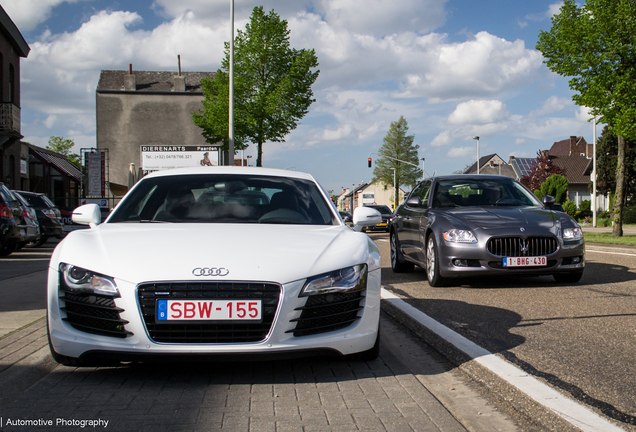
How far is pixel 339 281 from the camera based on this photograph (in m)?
3.65

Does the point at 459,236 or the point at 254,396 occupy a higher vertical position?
the point at 459,236

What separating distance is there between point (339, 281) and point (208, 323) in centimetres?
80

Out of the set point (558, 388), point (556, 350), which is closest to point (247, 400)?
point (558, 388)

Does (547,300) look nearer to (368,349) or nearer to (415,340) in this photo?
(415,340)

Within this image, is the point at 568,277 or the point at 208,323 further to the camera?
the point at 568,277

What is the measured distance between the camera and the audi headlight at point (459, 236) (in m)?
7.63

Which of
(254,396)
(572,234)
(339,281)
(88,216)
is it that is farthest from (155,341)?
(572,234)

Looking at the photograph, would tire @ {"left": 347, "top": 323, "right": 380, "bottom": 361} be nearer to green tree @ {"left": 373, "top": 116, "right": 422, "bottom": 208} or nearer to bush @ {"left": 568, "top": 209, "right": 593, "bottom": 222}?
bush @ {"left": 568, "top": 209, "right": 593, "bottom": 222}

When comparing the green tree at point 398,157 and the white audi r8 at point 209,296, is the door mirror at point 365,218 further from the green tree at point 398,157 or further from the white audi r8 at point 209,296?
the green tree at point 398,157

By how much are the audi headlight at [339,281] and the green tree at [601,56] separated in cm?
1777

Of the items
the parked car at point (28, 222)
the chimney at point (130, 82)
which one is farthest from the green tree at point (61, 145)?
the parked car at point (28, 222)

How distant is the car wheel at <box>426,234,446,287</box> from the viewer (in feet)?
26.2

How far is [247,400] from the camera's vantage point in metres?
3.38

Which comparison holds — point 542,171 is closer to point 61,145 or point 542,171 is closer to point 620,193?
point 620,193
